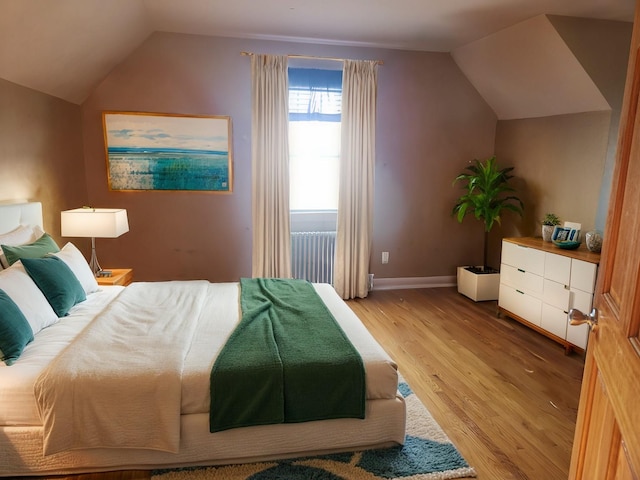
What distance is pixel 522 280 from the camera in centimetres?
377

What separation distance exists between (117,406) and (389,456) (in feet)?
4.19

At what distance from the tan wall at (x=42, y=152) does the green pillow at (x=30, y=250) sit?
374 mm

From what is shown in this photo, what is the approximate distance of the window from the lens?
4.42 meters

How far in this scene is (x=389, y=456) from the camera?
6.94 ft

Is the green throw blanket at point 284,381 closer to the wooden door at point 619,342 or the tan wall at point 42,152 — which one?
the wooden door at point 619,342

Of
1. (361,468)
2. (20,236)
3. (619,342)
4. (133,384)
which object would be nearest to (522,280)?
(361,468)

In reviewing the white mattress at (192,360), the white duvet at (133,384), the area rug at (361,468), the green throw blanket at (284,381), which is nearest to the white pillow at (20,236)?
the white mattress at (192,360)

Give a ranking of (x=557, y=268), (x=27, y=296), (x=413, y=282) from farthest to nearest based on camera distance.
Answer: (x=413, y=282) → (x=557, y=268) → (x=27, y=296)

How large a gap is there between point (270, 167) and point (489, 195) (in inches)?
88.3

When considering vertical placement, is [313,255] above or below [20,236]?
below

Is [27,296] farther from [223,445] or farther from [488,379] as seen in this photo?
[488,379]

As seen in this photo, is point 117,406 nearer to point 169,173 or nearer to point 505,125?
point 169,173

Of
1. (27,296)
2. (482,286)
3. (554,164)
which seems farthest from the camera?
(482,286)

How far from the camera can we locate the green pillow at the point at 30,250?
8.17ft
